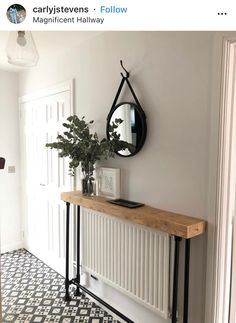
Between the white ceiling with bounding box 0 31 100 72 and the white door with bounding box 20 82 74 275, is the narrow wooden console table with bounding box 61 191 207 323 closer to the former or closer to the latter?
the white door with bounding box 20 82 74 275

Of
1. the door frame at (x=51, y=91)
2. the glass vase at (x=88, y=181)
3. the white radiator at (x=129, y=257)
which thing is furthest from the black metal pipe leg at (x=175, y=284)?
the door frame at (x=51, y=91)

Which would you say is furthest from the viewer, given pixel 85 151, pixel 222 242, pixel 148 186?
pixel 85 151

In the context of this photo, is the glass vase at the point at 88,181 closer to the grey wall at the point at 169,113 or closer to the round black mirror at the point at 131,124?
the grey wall at the point at 169,113

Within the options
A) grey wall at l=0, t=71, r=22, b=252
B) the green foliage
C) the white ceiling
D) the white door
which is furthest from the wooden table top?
grey wall at l=0, t=71, r=22, b=252

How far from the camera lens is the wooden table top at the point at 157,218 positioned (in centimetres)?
160

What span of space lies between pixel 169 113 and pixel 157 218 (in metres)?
0.69

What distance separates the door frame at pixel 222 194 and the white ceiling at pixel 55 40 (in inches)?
50.2

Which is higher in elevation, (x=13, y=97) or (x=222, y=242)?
(x=13, y=97)

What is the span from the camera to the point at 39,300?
8.39 ft

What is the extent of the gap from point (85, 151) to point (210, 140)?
1.01 meters
